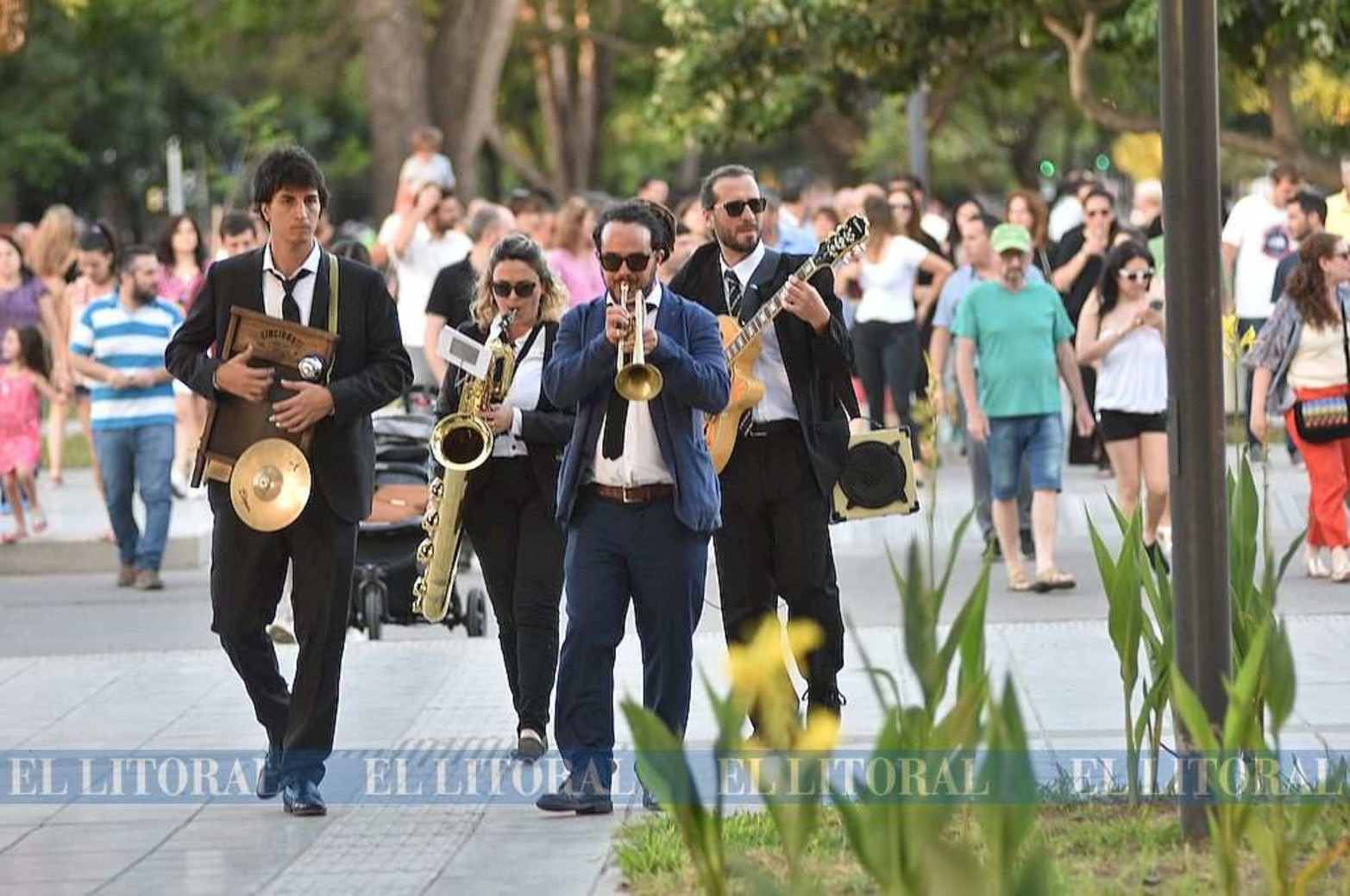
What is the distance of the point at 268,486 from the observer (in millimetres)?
7977

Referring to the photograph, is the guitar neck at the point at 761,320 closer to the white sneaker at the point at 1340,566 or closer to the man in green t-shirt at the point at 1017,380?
the man in green t-shirt at the point at 1017,380

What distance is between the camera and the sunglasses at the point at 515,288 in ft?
29.7

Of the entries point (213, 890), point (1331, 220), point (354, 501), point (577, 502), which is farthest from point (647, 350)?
point (1331, 220)

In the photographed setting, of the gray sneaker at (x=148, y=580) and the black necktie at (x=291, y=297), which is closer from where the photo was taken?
the black necktie at (x=291, y=297)

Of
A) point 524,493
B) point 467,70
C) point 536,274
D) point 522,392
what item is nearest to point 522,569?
point 524,493

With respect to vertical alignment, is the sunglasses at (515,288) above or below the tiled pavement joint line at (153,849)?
above

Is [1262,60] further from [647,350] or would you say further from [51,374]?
[647,350]

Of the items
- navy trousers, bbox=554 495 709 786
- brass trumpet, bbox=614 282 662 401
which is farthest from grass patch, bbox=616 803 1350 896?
brass trumpet, bbox=614 282 662 401

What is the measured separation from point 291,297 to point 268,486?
59 cm

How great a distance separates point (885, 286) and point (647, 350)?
10624mm

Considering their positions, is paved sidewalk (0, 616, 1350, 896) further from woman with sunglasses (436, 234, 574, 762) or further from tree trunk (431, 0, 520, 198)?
tree trunk (431, 0, 520, 198)

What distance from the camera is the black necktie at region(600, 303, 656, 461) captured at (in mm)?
7805

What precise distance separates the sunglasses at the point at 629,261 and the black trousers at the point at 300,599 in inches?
46.2

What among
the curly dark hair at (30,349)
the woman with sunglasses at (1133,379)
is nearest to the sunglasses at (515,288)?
the woman with sunglasses at (1133,379)
